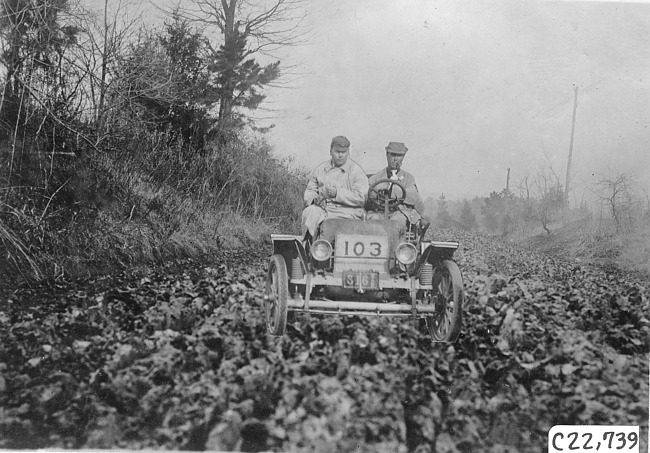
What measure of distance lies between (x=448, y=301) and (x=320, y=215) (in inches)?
40.0

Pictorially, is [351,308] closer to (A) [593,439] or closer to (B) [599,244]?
(A) [593,439]

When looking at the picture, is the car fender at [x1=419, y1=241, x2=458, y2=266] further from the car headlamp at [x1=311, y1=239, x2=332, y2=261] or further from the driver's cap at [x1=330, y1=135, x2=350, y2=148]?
the driver's cap at [x1=330, y1=135, x2=350, y2=148]

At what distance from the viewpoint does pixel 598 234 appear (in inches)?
146

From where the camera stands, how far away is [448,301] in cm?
297

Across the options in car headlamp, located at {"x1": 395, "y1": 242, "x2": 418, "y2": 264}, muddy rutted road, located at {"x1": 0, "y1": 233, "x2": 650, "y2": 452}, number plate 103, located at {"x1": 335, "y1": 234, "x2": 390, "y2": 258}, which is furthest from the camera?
number plate 103, located at {"x1": 335, "y1": 234, "x2": 390, "y2": 258}

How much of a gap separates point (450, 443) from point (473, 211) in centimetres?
164

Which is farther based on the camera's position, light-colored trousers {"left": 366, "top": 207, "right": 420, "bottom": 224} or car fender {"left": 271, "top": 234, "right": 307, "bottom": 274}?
light-colored trousers {"left": 366, "top": 207, "right": 420, "bottom": 224}

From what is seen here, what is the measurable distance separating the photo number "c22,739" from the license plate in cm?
139

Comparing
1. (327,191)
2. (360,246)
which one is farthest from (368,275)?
(327,191)

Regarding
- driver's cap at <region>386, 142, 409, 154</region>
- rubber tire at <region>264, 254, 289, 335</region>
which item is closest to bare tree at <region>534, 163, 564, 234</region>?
driver's cap at <region>386, 142, 409, 154</region>

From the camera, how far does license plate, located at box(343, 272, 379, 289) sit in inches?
115

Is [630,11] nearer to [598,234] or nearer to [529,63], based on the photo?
[529,63]

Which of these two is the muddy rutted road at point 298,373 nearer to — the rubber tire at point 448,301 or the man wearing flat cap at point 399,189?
the rubber tire at point 448,301

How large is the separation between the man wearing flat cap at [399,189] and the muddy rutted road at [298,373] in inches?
13.5
